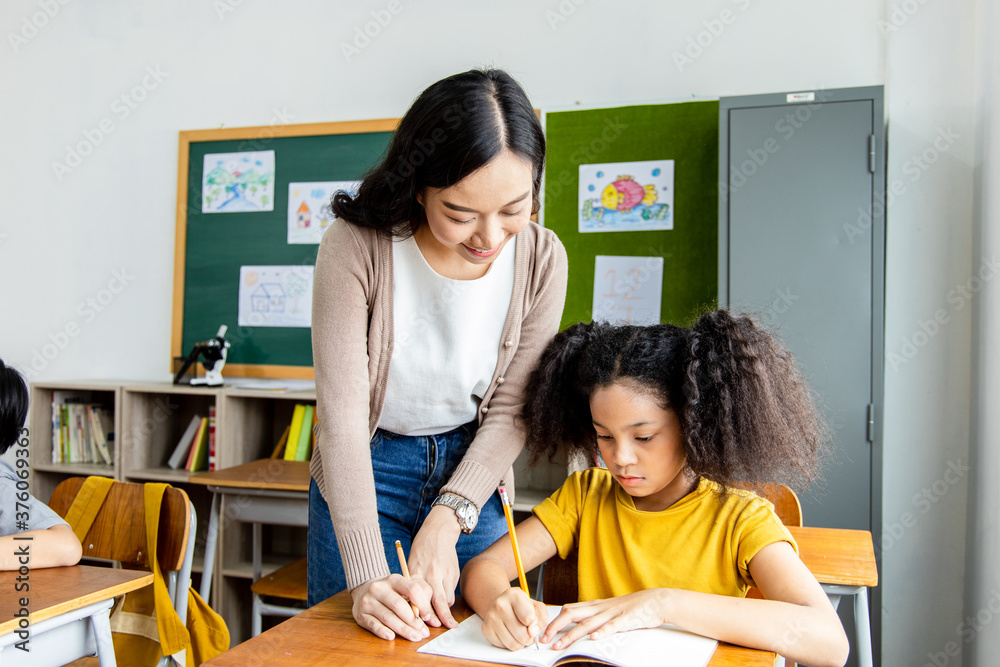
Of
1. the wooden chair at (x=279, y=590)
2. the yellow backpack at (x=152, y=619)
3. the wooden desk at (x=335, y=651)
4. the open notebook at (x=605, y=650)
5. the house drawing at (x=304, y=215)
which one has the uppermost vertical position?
the house drawing at (x=304, y=215)

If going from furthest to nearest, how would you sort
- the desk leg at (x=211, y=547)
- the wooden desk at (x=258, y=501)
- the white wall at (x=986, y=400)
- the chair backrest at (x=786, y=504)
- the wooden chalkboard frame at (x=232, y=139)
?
the wooden chalkboard frame at (x=232, y=139) < the desk leg at (x=211, y=547) < the wooden desk at (x=258, y=501) < the white wall at (x=986, y=400) < the chair backrest at (x=786, y=504)

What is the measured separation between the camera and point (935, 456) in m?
2.44

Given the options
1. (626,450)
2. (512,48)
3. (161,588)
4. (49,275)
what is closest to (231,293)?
(49,275)

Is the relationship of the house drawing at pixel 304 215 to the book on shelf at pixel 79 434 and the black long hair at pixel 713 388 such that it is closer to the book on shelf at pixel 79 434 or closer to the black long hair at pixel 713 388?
the book on shelf at pixel 79 434

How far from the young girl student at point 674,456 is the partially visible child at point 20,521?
92cm

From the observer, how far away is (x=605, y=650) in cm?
83

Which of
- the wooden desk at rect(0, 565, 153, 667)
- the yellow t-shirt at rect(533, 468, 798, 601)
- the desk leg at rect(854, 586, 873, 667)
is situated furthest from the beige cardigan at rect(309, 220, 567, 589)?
the desk leg at rect(854, 586, 873, 667)

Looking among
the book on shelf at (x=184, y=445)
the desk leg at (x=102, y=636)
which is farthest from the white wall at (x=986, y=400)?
the book on shelf at (x=184, y=445)

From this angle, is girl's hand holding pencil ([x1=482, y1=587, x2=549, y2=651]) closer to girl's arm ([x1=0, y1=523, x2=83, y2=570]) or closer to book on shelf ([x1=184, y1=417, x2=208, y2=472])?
girl's arm ([x1=0, y1=523, x2=83, y2=570])

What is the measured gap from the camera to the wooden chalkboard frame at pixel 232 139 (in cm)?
313

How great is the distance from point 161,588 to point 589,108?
7.17 ft

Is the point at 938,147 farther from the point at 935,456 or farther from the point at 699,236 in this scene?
the point at 935,456

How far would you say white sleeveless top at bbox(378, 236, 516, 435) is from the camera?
1.15 meters

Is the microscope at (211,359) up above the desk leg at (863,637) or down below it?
above
